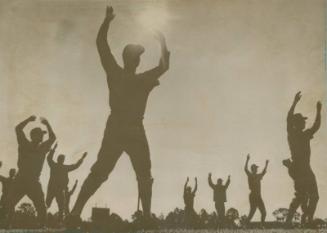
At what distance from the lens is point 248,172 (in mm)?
4625

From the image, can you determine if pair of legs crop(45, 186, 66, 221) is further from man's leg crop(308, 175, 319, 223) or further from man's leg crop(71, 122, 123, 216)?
man's leg crop(308, 175, 319, 223)

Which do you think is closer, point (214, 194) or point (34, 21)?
point (214, 194)

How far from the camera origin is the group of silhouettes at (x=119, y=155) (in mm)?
4602

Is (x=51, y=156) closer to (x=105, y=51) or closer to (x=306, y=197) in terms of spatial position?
(x=105, y=51)

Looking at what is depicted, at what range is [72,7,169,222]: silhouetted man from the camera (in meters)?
4.65

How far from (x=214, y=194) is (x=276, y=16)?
5.34 ft

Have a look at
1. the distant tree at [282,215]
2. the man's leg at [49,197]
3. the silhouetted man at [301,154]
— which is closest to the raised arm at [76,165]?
the man's leg at [49,197]

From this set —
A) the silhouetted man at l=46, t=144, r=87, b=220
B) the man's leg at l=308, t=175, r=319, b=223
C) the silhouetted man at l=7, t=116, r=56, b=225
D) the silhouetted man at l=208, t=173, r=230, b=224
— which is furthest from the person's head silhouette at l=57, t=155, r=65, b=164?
the man's leg at l=308, t=175, r=319, b=223

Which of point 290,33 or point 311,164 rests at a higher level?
point 290,33

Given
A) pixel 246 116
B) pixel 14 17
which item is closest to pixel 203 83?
pixel 246 116

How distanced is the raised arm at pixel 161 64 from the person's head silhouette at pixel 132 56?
0.14 m

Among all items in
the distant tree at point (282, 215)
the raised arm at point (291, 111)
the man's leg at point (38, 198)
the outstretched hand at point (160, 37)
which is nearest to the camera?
the distant tree at point (282, 215)

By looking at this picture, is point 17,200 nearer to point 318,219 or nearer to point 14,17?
point 14,17

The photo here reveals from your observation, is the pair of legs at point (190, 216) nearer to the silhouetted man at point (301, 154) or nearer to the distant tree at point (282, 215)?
the distant tree at point (282, 215)
